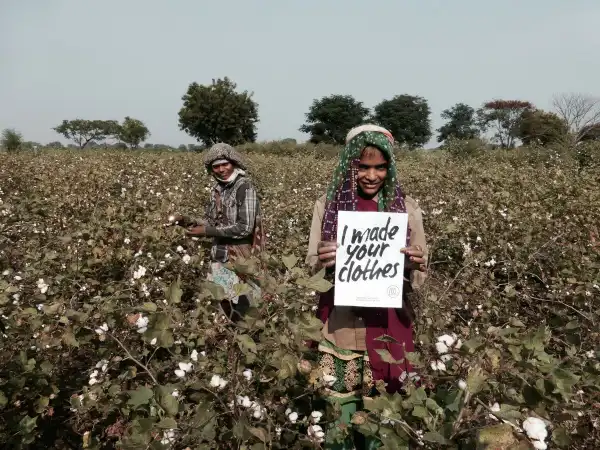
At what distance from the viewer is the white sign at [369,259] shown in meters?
1.58

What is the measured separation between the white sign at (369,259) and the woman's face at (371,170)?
0.20 metres

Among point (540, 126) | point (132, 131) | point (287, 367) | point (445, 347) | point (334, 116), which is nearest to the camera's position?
point (445, 347)

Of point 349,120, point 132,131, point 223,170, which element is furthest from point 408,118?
point 223,170

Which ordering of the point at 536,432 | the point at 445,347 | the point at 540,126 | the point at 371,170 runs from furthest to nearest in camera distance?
the point at 540,126
the point at 371,170
the point at 445,347
the point at 536,432

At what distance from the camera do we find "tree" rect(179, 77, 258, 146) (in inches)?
2072

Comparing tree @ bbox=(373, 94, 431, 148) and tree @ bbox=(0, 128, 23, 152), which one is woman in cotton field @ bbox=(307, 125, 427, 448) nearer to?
tree @ bbox=(0, 128, 23, 152)

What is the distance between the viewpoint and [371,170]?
1722mm

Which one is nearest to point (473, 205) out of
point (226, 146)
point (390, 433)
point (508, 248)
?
point (508, 248)

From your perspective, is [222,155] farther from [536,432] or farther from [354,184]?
[536,432]

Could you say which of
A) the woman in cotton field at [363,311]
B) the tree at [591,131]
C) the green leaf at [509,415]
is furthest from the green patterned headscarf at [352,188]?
the tree at [591,131]

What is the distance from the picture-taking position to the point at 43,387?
6.14 feet

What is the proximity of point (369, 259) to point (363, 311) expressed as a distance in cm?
26

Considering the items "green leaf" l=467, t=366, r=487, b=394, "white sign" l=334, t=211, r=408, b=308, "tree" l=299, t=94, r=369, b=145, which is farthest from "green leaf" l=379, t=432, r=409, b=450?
"tree" l=299, t=94, r=369, b=145

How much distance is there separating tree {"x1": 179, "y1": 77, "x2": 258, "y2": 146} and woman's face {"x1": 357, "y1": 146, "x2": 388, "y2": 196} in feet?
166
